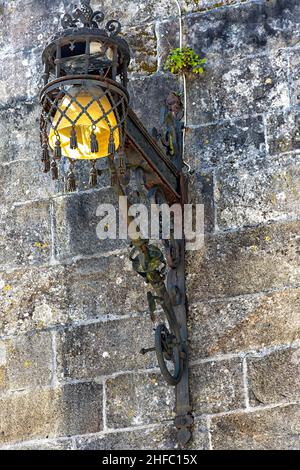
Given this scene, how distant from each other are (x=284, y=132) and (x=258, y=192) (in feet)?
1.02

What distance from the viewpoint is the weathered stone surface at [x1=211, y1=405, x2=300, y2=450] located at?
4.18 meters

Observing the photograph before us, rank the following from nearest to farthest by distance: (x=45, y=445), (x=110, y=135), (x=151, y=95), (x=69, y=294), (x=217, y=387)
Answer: (x=110, y=135) → (x=217, y=387) → (x=45, y=445) → (x=69, y=294) → (x=151, y=95)

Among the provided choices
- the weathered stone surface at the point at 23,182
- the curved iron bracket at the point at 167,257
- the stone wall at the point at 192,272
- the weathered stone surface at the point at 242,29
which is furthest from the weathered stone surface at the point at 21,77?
the curved iron bracket at the point at 167,257

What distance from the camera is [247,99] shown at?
4805 mm

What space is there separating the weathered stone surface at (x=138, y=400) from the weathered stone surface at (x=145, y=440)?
0.04m

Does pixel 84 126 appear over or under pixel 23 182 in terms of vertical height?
under

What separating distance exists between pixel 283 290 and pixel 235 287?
8.4 inches

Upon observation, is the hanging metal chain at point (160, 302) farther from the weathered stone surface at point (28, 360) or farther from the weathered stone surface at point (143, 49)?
the weathered stone surface at point (143, 49)

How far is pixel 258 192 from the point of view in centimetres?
462

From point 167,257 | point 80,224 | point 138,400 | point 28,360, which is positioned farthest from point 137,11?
point 138,400

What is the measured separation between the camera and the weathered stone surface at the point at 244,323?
4355 millimetres

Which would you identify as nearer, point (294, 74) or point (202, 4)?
point (294, 74)

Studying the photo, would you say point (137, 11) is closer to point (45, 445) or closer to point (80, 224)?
point (80, 224)
